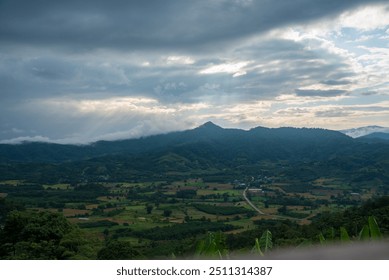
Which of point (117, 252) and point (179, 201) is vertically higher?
point (117, 252)

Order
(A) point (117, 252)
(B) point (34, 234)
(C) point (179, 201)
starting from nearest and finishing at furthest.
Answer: (A) point (117, 252), (B) point (34, 234), (C) point (179, 201)

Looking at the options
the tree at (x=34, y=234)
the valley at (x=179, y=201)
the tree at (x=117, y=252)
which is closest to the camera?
the tree at (x=34, y=234)

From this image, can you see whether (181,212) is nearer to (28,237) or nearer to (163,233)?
(163,233)

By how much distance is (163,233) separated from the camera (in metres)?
54.2

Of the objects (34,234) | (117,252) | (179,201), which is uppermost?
(34,234)

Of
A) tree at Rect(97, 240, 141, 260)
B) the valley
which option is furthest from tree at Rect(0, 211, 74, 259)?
tree at Rect(97, 240, 141, 260)

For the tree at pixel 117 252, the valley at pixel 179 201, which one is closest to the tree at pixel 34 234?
the valley at pixel 179 201

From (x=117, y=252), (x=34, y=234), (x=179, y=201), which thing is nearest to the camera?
(x=117, y=252)

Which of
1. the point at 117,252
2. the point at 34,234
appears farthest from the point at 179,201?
the point at 117,252

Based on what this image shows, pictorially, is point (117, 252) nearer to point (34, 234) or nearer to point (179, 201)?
point (34, 234)

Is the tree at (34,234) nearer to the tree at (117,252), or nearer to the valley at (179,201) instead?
the valley at (179,201)
